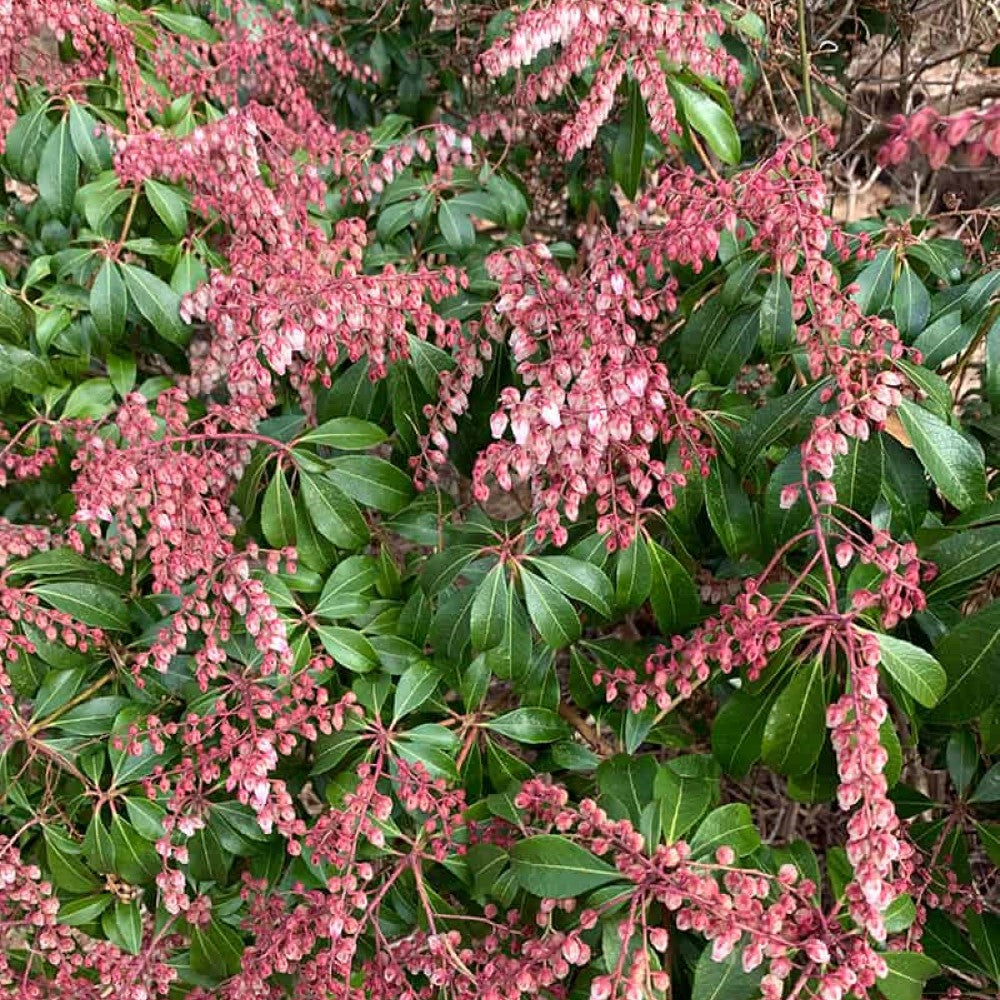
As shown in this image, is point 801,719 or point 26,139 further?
point 26,139

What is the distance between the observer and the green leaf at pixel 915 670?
1.14 meters

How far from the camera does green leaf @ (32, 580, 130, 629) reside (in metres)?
1.51

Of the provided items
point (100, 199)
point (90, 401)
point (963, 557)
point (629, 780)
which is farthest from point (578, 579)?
point (100, 199)

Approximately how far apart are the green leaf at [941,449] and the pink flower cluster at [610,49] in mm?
594

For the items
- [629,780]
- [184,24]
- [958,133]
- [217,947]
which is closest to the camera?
[958,133]

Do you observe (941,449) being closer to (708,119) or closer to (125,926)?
(708,119)

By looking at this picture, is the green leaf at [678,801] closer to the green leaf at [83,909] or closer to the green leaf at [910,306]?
the green leaf at [910,306]

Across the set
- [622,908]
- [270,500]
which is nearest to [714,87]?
[270,500]

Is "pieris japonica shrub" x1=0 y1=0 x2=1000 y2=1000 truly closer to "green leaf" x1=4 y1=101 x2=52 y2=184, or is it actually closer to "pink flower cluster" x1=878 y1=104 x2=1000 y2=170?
"green leaf" x1=4 y1=101 x2=52 y2=184

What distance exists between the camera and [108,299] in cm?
163

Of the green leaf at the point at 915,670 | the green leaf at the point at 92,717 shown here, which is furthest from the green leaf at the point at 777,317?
the green leaf at the point at 92,717

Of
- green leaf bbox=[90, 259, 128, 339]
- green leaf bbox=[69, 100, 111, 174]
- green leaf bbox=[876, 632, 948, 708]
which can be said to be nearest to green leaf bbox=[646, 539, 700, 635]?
green leaf bbox=[876, 632, 948, 708]

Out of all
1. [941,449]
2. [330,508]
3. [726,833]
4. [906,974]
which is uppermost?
[941,449]

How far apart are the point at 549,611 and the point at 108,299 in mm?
937
